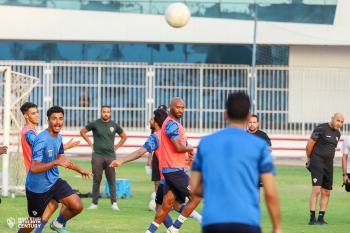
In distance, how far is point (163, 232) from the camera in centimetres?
1608

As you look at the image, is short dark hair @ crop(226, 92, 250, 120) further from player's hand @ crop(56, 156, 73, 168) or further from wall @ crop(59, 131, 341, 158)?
wall @ crop(59, 131, 341, 158)

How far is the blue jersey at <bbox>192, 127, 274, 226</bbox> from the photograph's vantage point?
821 centimetres

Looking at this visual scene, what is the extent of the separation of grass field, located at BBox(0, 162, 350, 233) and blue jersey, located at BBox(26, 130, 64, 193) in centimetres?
256

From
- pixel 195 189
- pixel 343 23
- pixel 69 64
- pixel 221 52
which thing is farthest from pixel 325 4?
pixel 195 189

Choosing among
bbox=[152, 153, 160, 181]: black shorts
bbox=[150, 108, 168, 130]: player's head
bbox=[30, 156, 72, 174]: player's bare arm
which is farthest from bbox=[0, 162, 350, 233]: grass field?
Result: bbox=[30, 156, 72, 174]: player's bare arm

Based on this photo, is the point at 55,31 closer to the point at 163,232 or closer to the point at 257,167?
the point at 163,232

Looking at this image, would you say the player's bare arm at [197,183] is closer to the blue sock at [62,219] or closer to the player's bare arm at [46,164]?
the player's bare arm at [46,164]

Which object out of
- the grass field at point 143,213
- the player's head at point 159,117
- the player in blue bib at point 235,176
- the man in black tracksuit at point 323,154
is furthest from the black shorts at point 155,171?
the player in blue bib at point 235,176

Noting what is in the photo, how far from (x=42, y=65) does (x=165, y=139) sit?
21913mm

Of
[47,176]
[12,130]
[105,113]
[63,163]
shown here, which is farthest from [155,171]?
[63,163]

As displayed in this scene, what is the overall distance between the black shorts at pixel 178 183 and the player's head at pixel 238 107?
7040 mm

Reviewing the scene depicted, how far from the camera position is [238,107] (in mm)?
8344

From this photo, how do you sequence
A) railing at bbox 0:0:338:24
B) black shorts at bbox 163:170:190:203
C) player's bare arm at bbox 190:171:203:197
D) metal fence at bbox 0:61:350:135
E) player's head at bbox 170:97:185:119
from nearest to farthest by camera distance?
player's bare arm at bbox 190:171:203:197 → player's head at bbox 170:97:185:119 → black shorts at bbox 163:170:190:203 → metal fence at bbox 0:61:350:135 → railing at bbox 0:0:338:24

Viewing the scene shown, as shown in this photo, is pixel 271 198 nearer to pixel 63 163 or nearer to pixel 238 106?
pixel 238 106
